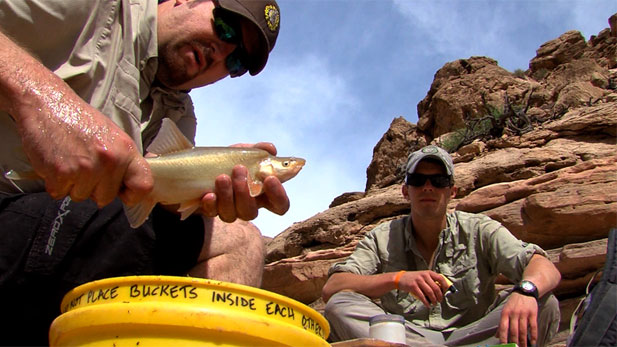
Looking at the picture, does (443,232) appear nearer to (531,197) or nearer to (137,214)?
(531,197)

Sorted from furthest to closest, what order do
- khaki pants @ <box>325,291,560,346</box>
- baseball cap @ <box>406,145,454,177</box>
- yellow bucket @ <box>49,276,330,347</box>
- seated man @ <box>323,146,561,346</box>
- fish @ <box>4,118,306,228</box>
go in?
baseball cap @ <box>406,145,454,177</box> → khaki pants @ <box>325,291,560,346</box> → seated man @ <box>323,146,561,346</box> → fish @ <box>4,118,306,228</box> → yellow bucket @ <box>49,276,330,347</box>

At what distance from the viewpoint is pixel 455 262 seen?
5.04m

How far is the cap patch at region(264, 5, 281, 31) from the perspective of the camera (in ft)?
11.5

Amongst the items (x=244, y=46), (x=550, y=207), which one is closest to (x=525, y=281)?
(x=244, y=46)

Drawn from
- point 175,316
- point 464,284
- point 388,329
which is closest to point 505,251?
point 464,284

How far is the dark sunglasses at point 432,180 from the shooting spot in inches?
211

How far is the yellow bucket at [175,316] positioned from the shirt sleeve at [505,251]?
338cm

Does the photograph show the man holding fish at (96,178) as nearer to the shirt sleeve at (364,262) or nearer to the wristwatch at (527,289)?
the wristwatch at (527,289)

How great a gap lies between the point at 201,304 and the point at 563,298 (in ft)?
20.4

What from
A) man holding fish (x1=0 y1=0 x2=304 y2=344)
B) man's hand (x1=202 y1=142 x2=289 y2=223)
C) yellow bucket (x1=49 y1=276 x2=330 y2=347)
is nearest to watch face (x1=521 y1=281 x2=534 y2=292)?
man holding fish (x1=0 y1=0 x2=304 y2=344)

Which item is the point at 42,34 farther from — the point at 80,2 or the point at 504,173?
→ the point at 504,173

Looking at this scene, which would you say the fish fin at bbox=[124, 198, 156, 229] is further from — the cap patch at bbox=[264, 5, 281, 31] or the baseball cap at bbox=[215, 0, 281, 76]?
the cap patch at bbox=[264, 5, 281, 31]

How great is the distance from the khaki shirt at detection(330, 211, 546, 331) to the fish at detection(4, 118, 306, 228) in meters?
2.59

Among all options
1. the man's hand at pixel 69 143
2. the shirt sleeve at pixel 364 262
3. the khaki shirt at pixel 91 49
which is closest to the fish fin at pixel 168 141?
the khaki shirt at pixel 91 49
